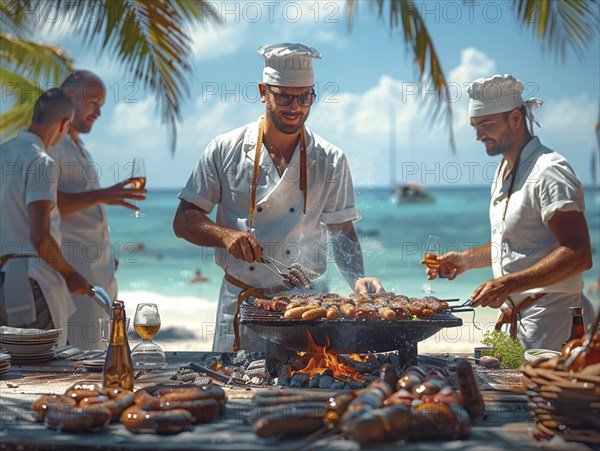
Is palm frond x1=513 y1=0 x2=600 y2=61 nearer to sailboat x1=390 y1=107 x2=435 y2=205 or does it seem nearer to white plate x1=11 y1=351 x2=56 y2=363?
white plate x1=11 y1=351 x2=56 y2=363

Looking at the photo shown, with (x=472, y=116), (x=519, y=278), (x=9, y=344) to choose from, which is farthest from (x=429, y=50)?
(x=9, y=344)

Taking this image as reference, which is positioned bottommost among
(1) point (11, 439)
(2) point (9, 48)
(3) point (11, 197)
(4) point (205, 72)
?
(1) point (11, 439)

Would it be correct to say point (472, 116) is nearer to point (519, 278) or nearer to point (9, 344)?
point (519, 278)

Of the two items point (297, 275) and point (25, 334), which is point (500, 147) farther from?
point (25, 334)

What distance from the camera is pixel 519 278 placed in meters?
4.34

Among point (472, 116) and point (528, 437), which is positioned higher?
point (472, 116)

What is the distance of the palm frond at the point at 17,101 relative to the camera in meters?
10.0

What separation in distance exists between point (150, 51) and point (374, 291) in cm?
Result: 420

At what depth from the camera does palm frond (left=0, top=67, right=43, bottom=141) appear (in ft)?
32.9

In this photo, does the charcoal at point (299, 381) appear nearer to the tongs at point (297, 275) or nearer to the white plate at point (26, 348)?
the tongs at point (297, 275)

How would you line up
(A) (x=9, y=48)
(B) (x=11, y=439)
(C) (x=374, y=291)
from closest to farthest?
(B) (x=11, y=439) → (C) (x=374, y=291) → (A) (x=9, y=48)

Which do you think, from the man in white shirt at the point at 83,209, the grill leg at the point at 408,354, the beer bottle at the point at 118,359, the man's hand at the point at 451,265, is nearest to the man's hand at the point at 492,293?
the grill leg at the point at 408,354

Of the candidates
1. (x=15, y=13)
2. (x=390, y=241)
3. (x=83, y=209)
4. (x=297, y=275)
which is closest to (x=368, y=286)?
(x=297, y=275)

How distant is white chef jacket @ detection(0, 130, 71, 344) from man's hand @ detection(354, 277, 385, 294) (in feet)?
7.87
